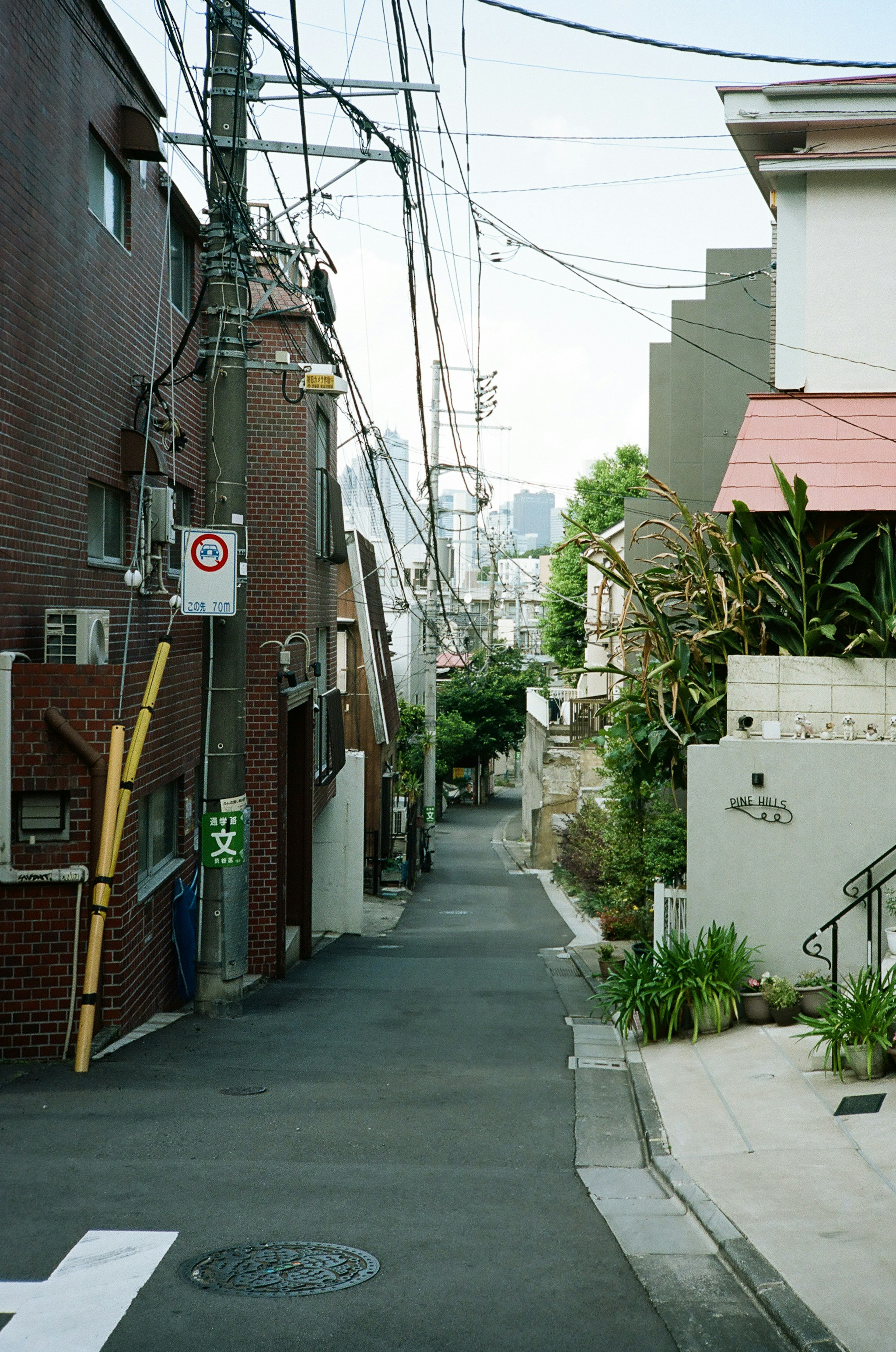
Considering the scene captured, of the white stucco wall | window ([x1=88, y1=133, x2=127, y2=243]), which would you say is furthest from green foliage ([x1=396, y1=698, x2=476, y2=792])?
window ([x1=88, y1=133, x2=127, y2=243])

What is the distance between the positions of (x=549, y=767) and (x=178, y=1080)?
92.5ft

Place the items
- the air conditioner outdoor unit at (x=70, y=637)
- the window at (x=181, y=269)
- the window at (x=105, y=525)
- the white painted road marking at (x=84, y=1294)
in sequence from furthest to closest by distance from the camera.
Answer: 1. the window at (x=181, y=269)
2. the window at (x=105, y=525)
3. the air conditioner outdoor unit at (x=70, y=637)
4. the white painted road marking at (x=84, y=1294)

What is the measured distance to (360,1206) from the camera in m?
6.23

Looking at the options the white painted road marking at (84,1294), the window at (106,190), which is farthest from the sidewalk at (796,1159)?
the window at (106,190)

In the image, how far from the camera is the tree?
49.3 meters

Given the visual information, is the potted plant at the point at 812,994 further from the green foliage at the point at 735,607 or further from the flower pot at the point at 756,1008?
the green foliage at the point at 735,607

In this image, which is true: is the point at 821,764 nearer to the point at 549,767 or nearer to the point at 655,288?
the point at 655,288

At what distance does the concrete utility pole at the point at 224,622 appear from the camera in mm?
11281

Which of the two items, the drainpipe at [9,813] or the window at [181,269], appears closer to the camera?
the drainpipe at [9,813]

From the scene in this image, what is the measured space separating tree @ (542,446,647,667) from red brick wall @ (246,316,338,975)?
29.0m

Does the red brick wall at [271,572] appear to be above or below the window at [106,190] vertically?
below

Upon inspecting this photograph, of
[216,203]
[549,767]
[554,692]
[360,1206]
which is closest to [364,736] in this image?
[549,767]

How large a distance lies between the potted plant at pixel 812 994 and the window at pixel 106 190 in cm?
913

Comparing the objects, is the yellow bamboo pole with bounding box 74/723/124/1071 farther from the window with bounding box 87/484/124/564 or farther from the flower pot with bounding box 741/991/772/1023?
the flower pot with bounding box 741/991/772/1023
